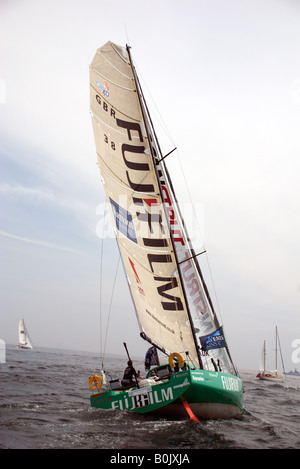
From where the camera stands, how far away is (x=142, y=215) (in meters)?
12.6

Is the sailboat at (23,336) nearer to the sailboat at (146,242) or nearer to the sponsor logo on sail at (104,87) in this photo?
the sailboat at (146,242)

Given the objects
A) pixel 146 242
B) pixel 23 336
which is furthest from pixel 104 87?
pixel 23 336

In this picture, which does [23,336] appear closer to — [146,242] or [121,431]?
[146,242]

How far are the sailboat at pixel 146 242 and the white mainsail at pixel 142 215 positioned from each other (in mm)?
34

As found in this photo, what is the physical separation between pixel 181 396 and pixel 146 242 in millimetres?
5181

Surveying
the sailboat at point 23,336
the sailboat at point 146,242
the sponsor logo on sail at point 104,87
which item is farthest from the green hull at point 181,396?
the sailboat at point 23,336

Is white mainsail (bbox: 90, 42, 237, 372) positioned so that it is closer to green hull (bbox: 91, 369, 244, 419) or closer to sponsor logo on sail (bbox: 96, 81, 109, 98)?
sponsor logo on sail (bbox: 96, 81, 109, 98)

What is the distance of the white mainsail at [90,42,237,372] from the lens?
11852mm

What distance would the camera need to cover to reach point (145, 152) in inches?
493

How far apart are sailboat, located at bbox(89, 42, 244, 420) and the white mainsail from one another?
1.3 inches

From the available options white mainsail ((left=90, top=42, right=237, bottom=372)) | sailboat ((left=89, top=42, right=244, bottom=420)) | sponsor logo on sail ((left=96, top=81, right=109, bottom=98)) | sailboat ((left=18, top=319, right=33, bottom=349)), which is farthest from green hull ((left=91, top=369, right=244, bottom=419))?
sailboat ((left=18, top=319, right=33, bottom=349))

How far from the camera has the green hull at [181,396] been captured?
9.16 meters

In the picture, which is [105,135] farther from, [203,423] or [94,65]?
[203,423]

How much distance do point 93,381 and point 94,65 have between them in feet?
37.1
